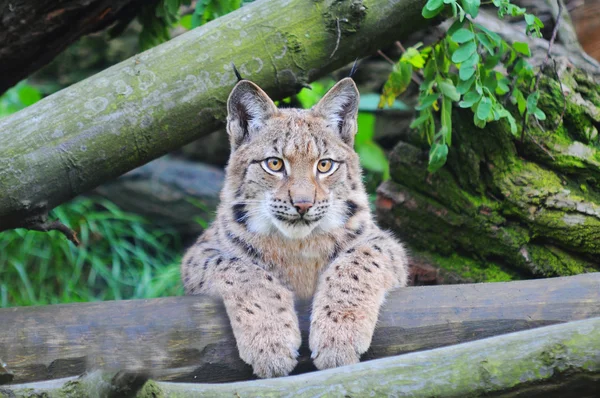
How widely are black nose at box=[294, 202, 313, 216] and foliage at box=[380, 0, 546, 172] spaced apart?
116 cm

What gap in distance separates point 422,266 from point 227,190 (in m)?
1.75

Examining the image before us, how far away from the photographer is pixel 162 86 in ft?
12.9

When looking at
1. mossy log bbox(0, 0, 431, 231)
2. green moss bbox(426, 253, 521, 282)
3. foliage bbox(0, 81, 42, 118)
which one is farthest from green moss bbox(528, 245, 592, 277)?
foliage bbox(0, 81, 42, 118)

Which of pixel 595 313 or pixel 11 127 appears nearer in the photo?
pixel 595 313

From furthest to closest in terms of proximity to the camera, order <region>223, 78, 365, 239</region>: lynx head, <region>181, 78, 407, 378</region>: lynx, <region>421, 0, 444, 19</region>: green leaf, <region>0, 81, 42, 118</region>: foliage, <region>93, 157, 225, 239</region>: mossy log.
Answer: <region>93, 157, 225, 239</region>: mossy log, <region>0, 81, 42, 118</region>: foliage, <region>421, 0, 444, 19</region>: green leaf, <region>223, 78, 365, 239</region>: lynx head, <region>181, 78, 407, 378</region>: lynx

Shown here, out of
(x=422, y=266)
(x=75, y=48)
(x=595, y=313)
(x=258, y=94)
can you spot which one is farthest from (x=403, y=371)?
(x=75, y=48)

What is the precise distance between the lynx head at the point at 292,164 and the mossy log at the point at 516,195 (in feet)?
3.52

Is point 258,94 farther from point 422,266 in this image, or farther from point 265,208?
point 422,266

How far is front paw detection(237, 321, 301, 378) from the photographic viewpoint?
3273mm

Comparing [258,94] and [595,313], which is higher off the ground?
[258,94]

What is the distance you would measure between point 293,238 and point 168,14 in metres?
2.10

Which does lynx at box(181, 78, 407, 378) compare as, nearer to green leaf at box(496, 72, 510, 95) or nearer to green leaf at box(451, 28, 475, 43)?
green leaf at box(451, 28, 475, 43)

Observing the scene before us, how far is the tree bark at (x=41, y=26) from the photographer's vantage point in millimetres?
4348

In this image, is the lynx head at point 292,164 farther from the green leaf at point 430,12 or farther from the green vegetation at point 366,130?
the green vegetation at point 366,130
